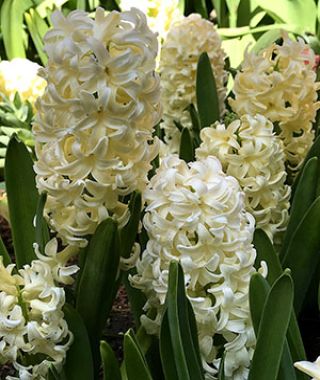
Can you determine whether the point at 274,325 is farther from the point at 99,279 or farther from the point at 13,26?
the point at 13,26

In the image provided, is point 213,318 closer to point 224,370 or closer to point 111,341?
point 224,370

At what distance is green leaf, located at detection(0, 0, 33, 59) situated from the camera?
2.57m

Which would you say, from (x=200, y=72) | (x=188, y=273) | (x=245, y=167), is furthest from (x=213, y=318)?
(x=200, y=72)

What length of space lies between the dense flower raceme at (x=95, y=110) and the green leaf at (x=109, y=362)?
14 centimetres

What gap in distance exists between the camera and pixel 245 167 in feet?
3.53

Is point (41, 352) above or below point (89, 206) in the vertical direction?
below

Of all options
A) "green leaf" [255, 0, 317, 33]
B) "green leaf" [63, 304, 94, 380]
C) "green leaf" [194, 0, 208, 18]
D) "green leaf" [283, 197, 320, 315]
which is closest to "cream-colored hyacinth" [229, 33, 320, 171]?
"green leaf" [283, 197, 320, 315]

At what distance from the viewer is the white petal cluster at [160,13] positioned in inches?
78.1

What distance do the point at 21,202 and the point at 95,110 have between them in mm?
276

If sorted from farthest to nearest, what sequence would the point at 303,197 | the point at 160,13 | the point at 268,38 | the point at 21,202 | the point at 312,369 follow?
1. the point at 268,38
2. the point at 160,13
3. the point at 303,197
4. the point at 21,202
5. the point at 312,369

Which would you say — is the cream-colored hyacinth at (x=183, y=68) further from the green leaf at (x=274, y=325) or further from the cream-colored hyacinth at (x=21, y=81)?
the green leaf at (x=274, y=325)

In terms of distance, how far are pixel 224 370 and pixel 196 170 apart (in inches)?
9.1

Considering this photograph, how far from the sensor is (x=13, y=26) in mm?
2562

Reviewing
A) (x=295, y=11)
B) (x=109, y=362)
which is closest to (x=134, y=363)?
(x=109, y=362)
